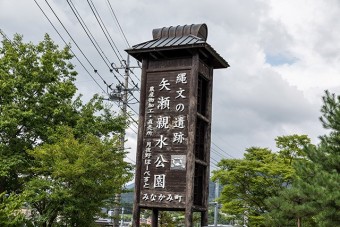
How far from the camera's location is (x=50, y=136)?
21.2 metres

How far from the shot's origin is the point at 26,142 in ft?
73.7

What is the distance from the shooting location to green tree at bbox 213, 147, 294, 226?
26891 mm

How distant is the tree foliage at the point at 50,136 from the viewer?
61.9 feet

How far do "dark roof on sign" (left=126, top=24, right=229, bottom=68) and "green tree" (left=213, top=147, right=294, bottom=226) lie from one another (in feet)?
39.4

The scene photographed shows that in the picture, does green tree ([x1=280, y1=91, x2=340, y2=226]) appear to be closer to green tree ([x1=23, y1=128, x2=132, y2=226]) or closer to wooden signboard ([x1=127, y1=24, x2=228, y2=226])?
wooden signboard ([x1=127, y1=24, x2=228, y2=226])

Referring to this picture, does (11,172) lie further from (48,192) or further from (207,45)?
(207,45)

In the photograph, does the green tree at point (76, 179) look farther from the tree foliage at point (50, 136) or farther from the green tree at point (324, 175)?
the green tree at point (324, 175)

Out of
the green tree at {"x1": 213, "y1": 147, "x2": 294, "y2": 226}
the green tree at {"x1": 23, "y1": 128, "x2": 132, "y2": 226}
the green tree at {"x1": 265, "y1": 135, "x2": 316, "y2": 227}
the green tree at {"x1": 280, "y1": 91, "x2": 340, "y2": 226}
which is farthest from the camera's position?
the green tree at {"x1": 213, "y1": 147, "x2": 294, "y2": 226}

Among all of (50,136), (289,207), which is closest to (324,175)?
(289,207)

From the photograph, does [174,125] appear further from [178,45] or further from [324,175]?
[324,175]

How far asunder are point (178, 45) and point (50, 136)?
9203 mm

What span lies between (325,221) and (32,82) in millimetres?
15932

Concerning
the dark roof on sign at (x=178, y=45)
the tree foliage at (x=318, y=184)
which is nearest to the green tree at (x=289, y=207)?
the tree foliage at (x=318, y=184)

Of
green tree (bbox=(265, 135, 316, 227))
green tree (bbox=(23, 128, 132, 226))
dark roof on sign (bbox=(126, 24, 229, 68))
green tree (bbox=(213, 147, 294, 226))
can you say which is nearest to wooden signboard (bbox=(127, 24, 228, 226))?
dark roof on sign (bbox=(126, 24, 229, 68))
